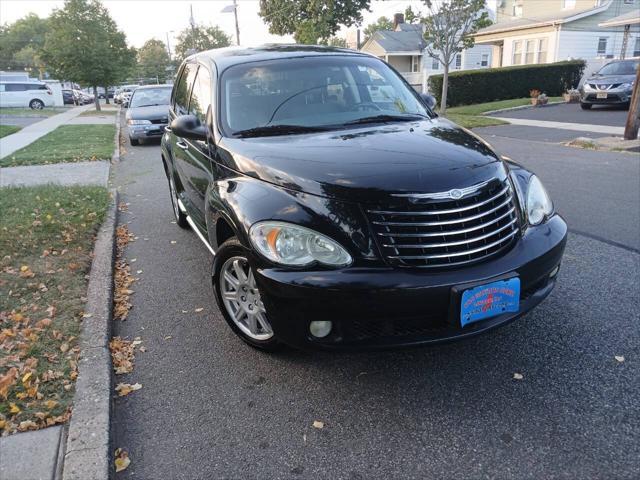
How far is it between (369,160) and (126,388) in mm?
1911

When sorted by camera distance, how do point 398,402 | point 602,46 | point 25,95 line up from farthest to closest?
1. point 25,95
2. point 602,46
3. point 398,402

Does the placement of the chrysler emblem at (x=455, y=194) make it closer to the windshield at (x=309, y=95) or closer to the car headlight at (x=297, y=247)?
the car headlight at (x=297, y=247)

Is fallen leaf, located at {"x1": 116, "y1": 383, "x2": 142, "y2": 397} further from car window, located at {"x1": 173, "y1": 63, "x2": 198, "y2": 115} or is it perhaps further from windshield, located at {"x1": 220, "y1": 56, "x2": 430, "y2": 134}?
car window, located at {"x1": 173, "y1": 63, "x2": 198, "y2": 115}

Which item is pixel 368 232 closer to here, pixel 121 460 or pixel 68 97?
pixel 121 460

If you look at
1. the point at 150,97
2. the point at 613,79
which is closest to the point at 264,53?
the point at 150,97

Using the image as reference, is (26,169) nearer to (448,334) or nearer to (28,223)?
(28,223)

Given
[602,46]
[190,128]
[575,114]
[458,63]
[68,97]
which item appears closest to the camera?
[190,128]

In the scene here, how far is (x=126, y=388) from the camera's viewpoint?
9.66 feet

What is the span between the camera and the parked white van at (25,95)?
33.2 m

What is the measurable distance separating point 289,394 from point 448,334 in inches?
36.9

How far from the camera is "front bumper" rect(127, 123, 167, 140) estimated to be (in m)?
13.8

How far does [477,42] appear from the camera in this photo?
3453cm

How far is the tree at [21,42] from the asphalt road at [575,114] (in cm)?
8519

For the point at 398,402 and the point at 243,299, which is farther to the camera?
the point at 243,299
